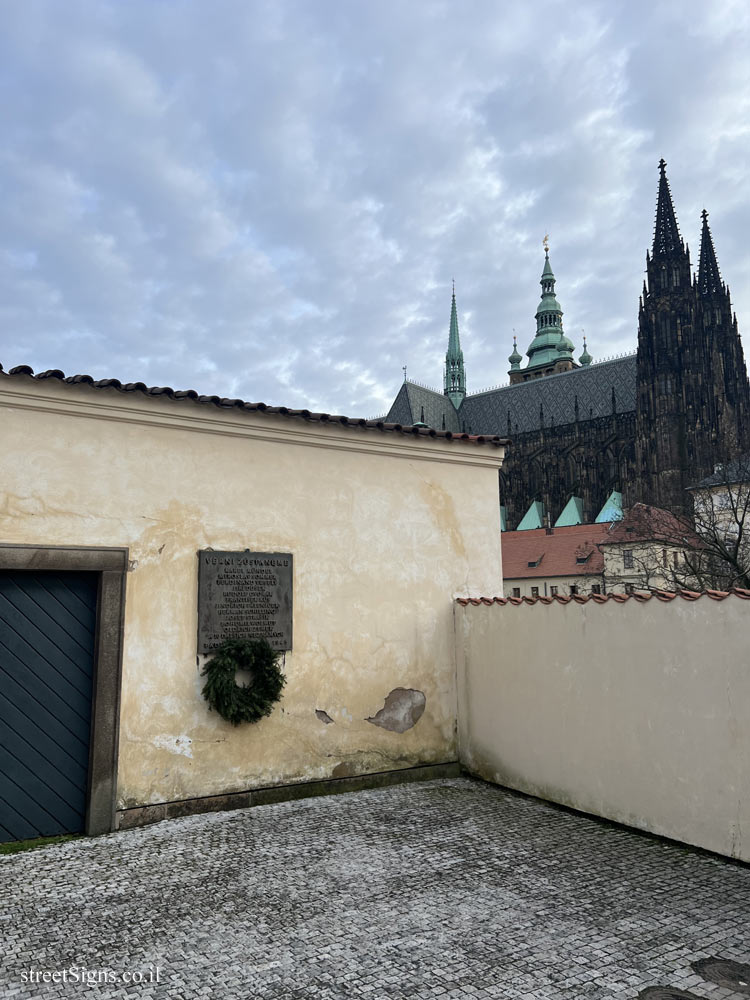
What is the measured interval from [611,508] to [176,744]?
6228 centimetres

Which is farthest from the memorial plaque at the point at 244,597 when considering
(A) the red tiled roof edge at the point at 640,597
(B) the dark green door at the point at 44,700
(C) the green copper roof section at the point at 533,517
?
(C) the green copper roof section at the point at 533,517

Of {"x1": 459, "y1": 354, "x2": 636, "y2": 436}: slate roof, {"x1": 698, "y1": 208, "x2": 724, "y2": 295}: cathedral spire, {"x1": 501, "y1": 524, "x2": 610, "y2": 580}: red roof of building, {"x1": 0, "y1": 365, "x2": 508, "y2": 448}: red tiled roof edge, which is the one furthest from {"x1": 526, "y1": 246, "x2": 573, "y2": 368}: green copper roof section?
{"x1": 0, "y1": 365, "x2": 508, "y2": 448}: red tiled roof edge

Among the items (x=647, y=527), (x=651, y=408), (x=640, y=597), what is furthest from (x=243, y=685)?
(x=651, y=408)

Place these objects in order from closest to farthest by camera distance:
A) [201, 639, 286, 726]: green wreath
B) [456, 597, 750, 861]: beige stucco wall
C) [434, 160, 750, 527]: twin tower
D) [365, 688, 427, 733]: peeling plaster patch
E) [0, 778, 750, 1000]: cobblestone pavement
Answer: [0, 778, 750, 1000]: cobblestone pavement → [456, 597, 750, 861]: beige stucco wall → [201, 639, 286, 726]: green wreath → [365, 688, 427, 733]: peeling plaster patch → [434, 160, 750, 527]: twin tower

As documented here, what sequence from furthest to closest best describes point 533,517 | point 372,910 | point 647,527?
point 533,517 < point 647,527 < point 372,910

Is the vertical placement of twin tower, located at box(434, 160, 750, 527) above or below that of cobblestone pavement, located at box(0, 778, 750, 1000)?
above

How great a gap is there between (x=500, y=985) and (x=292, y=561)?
4820mm

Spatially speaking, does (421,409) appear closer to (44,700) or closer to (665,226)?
(665,226)

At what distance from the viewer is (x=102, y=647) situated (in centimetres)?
666

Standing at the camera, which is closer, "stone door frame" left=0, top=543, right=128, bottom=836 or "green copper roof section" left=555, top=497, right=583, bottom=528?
"stone door frame" left=0, top=543, right=128, bottom=836

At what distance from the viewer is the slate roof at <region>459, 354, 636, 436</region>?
241 feet

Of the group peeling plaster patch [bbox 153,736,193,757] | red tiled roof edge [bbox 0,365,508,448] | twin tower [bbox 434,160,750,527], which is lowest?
peeling plaster patch [bbox 153,736,193,757]

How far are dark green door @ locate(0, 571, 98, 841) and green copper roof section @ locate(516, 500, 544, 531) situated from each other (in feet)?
210

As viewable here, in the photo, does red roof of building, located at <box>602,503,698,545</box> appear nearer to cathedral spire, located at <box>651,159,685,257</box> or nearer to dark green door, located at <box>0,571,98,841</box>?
dark green door, located at <box>0,571,98,841</box>
